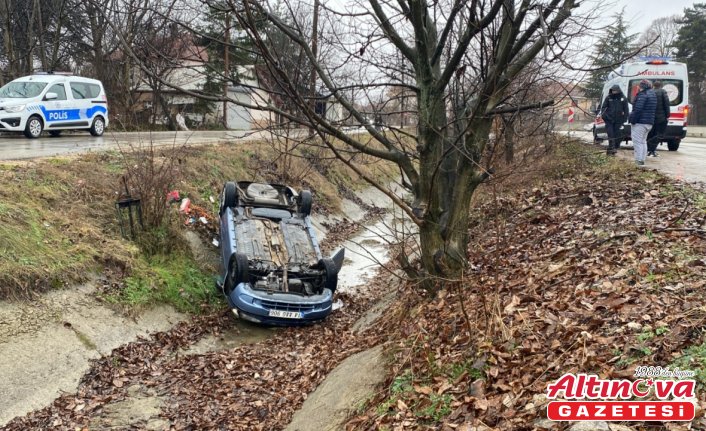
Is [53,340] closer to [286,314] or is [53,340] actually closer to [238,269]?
[238,269]

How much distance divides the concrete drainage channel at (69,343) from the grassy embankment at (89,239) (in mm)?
317

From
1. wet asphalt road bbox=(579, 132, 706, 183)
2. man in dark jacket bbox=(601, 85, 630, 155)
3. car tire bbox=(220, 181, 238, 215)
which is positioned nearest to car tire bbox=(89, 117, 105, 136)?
car tire bbox=(220, 181, 238, 215)

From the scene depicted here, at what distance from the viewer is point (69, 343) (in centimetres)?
754

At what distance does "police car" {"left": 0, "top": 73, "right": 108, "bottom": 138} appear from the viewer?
16422 mm

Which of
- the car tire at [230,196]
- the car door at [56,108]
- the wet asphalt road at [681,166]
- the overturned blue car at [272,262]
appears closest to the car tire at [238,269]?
the overturned blue car at [272,262]

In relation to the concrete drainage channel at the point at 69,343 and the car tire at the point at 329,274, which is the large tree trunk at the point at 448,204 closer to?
the concrete drainage channel at the point at 69,343

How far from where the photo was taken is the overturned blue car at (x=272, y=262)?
372 inches

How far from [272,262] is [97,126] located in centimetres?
1324

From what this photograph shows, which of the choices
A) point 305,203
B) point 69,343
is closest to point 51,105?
point 305,203

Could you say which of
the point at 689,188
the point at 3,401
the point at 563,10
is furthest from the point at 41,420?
the point at 689,188

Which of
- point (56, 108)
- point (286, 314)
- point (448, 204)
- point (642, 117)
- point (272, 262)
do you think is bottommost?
point (286, 314)

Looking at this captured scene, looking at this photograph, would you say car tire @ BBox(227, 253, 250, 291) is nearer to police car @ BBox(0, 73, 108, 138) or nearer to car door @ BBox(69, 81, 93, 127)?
police car @ BBox(0, 73, 108, 138)

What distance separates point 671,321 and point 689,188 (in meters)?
5.35

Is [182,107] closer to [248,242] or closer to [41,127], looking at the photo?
[41,127]
